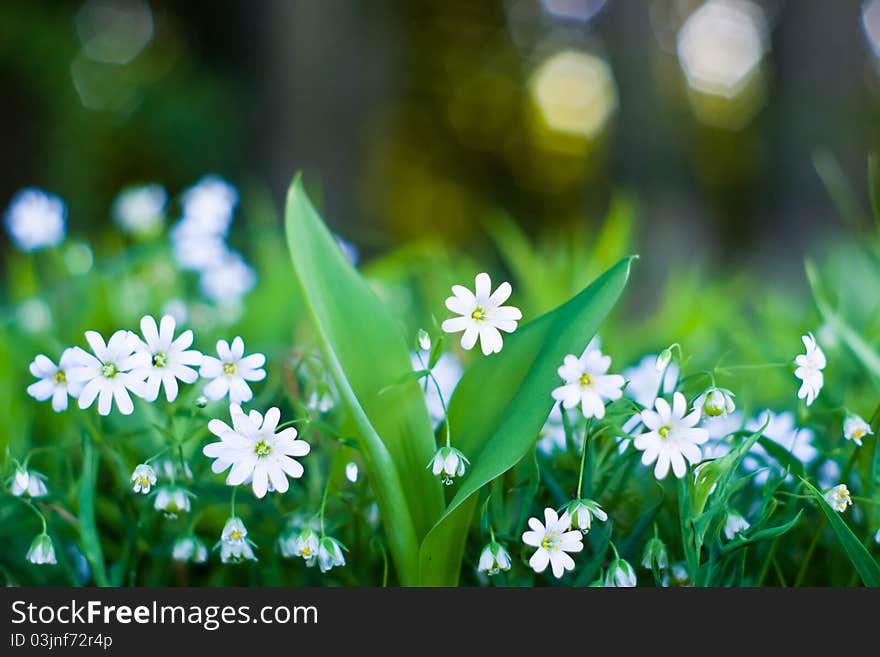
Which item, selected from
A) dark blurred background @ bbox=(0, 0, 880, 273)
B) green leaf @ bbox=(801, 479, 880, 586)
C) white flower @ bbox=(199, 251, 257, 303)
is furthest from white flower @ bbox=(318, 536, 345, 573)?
dark blurred background @ bbox=(0, 0, 880, 273)

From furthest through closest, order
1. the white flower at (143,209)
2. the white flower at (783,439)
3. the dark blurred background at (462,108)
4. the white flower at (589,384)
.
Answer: the dark blurred background at (462,108) → the white flower at (143,209) → the white flower at (783,439) → the white flower at (589,384)

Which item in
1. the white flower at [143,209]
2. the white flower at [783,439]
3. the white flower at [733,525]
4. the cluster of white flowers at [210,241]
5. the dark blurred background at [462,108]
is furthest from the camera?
the dark blurred background at [462,108]

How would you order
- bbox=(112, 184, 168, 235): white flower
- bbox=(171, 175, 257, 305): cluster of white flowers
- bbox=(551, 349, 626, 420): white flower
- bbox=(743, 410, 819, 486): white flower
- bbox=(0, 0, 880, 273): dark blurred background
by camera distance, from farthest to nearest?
1. bbox=(0, 0, 880, 273): dark blurred background
2. bbox=(112, 184, 168, 235): white flower
3. bbox=(171, 175, 257, 305): cluster of white flowers
4. bbox=(743, 410, 819, 486): white flower
5. bbox=(551, 349, 626, 420): white flower

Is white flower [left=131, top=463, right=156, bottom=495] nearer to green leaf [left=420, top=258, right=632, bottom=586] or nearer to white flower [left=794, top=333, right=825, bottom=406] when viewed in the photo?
green leaf [left=420, top=258, right=632, bottom=586]

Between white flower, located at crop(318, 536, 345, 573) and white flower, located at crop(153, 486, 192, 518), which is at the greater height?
white flower, located at crop(153, 486, 192, 518)

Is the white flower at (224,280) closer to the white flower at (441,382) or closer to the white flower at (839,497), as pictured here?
the white flower at (441,382)

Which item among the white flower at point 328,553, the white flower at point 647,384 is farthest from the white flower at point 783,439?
the white flower at point 328,553
